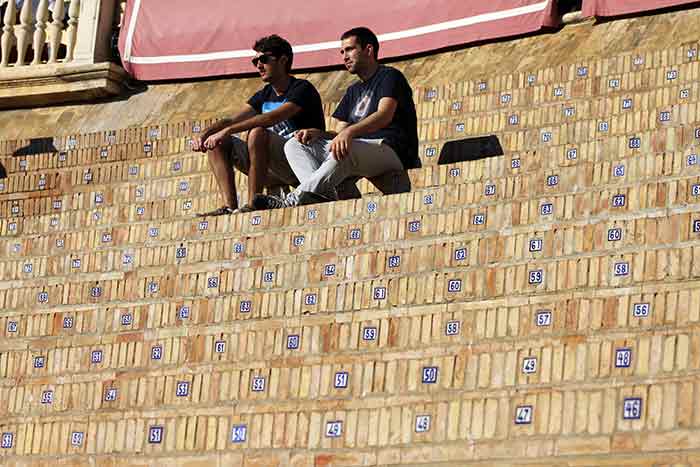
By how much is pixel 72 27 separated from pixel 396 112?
6.27 metres

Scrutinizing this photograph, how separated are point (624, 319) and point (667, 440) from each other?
0.66m

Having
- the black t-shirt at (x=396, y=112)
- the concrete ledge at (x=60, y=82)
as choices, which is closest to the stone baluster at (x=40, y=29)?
the concrete ledge at (x=60, y=82)

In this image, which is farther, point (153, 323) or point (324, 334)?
point (153, 323)

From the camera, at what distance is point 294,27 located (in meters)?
13.6

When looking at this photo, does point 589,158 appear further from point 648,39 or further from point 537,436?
point 648,39

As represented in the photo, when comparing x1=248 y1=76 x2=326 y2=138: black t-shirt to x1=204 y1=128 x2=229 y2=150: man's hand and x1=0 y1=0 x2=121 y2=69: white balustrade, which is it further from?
x1=0 y1=0 x2=121 y2=69: white balustrade

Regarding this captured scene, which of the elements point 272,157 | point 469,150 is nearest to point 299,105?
point 272,157

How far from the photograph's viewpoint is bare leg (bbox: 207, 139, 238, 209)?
339 inches

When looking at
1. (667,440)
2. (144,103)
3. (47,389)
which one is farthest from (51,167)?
(667,440)

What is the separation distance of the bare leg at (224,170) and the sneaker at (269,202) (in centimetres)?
29

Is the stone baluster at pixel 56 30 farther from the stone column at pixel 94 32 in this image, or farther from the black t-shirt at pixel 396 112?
the black t-shirt at pixel 396 112

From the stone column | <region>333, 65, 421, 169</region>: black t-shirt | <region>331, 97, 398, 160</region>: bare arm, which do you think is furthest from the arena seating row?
the stone column

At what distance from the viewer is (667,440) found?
5.54 metres

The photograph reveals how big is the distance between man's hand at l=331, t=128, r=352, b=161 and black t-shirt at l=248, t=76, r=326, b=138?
0.68m
